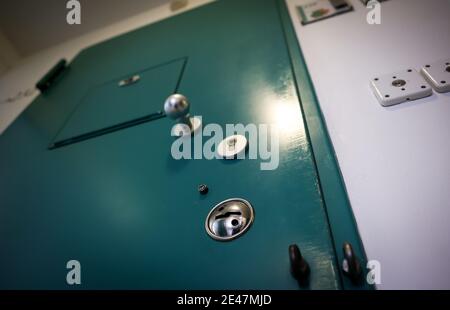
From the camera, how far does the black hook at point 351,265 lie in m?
0.36

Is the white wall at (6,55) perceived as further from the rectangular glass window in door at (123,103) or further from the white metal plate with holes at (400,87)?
the white metal plate with holes at (400,87)

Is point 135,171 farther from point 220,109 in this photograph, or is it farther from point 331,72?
point 331,72

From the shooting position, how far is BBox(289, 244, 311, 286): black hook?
38 cm

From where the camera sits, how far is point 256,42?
3.40ft

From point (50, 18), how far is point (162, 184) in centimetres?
232

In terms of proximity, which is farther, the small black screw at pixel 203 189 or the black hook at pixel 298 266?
the small black screw at pixel 203 189

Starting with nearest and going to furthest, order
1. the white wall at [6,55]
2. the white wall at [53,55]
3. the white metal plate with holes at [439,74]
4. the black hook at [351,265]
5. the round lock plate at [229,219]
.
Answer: the black hook at [351,265]
the round lock plate at [229,219]
the white metal plate with holes at [439,74]
the white wall at [53,55]
the white wall at [6,55]

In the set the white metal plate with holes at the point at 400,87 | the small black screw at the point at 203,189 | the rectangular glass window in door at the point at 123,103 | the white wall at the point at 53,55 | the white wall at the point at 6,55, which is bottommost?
the small black screw at the point at 203,189

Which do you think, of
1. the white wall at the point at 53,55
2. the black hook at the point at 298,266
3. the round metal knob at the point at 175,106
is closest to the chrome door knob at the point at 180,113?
the round metal knob at the point at 175,106

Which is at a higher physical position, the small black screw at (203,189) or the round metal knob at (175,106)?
the round metal knob at (175,106)

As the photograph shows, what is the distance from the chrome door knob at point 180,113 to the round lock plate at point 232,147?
12cm

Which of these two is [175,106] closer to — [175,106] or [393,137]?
[175,106]

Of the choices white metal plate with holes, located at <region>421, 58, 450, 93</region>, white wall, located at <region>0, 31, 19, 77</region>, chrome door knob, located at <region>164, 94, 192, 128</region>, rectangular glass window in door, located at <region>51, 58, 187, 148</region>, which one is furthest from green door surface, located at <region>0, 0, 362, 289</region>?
white wall, located at <region>0, 31, 19, 77</region>
